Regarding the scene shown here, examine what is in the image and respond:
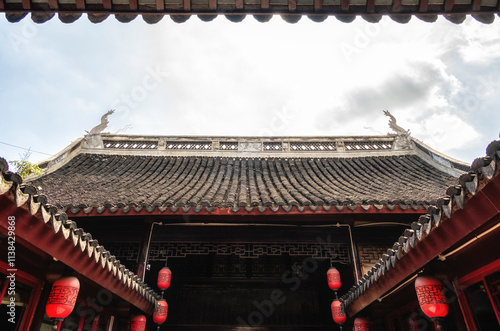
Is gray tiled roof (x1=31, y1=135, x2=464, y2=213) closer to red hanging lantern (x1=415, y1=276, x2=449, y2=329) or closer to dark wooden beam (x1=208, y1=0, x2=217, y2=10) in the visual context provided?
red hanging lantern (x1=415, y1=276, x2=449, y2=329)

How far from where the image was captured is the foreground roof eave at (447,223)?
5.98ft

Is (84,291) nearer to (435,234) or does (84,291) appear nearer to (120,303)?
(120,303)

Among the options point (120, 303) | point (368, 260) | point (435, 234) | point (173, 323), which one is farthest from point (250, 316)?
point (435, 234)

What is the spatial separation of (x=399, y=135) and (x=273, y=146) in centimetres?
389

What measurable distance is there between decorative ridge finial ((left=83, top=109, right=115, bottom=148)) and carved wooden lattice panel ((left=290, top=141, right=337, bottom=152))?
18.6 ft

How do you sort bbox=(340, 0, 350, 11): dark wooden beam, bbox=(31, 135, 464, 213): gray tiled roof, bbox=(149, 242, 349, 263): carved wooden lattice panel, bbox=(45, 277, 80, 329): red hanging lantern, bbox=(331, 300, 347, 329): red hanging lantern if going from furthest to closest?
bbox=(149, 242, 349, 263): carved wooden lattice panel
bbox=(31, 135, 464, 213): gray tiled roof
bbox=(331, 300, 347, 329): red hanging lantern
bbox=(45, 277, 80, 329): red hanging lantern
bbox=(340, 0, 350, 11): dark wooden beam

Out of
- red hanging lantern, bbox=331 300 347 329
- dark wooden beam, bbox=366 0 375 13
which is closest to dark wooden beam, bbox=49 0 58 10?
dark wooden beam, bbox=366 0 375 13

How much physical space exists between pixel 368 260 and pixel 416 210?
117cm

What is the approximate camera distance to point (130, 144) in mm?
9352

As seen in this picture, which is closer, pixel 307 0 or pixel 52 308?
pixel 307 0

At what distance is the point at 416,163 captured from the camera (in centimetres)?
841

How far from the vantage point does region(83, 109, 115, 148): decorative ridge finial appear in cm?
902

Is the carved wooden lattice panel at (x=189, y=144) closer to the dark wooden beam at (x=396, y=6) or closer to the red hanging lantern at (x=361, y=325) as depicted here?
the red hanging lantern at (x=361, y=325)

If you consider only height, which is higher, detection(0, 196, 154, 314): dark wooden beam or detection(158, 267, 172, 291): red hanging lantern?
detection(158, 267, 172, 291): red hanging lantern
